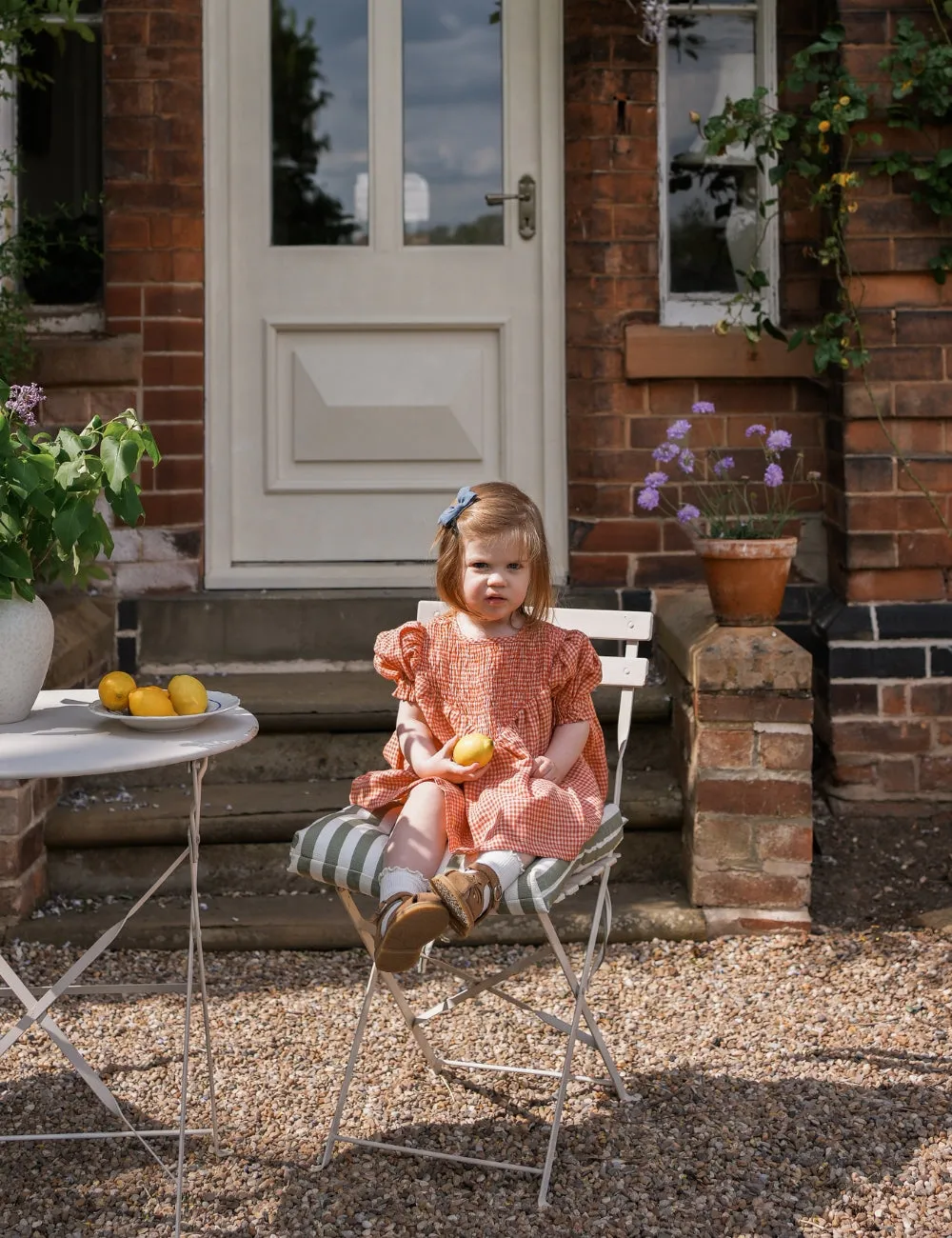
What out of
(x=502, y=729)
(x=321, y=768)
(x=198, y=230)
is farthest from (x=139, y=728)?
(x=198, y=230)

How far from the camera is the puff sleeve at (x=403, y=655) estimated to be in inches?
125

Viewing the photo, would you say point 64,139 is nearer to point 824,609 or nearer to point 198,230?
point 198,230

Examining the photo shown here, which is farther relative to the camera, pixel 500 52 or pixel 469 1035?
pixel 500 52

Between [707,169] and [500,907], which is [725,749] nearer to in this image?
[500,907]

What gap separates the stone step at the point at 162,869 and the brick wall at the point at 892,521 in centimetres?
174

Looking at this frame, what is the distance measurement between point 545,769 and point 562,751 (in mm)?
88

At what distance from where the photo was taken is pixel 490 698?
10.2ft

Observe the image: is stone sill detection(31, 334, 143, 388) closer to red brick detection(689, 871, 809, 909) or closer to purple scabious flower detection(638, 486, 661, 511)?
purple scabious flower detection(638, 486, 661, 511)

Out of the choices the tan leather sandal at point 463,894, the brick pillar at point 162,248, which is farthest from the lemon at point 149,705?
the brick pillar at point 162,248

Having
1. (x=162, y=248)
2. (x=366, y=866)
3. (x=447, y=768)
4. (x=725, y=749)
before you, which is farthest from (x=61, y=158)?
(x=366, y=866)

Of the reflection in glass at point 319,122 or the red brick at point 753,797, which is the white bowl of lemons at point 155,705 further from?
the reflection in glass at point 319,122

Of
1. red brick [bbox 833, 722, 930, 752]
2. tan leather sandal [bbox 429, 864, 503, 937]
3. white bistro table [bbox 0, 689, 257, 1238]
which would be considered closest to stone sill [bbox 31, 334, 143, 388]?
white bistro table [bbox 0, 689, 257, 1238]

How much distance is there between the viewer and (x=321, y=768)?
14.8ft

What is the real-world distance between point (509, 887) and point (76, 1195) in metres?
0.93
